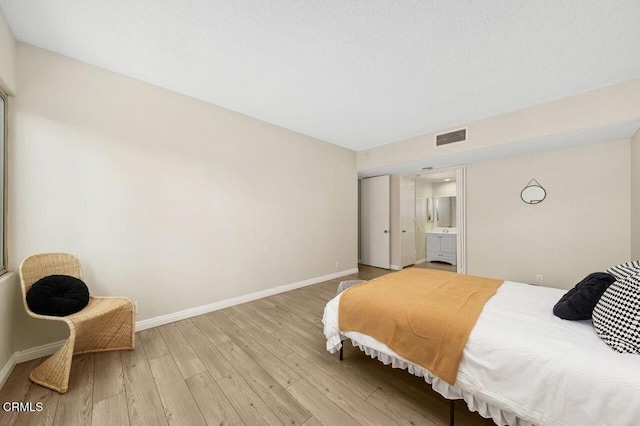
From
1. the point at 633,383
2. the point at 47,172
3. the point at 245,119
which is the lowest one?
the point at 633,383

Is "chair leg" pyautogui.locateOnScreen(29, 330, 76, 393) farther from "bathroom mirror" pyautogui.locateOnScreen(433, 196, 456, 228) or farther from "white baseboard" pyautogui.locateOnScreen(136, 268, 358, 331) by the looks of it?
"bathroom mirror" pyautogui.locateOnScreen(433, 196, 456, 228)

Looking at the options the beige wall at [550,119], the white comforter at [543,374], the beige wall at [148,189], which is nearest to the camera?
the white comforter at [543,374]

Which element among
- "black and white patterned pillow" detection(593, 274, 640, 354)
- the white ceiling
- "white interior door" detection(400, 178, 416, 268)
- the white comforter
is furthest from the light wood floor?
"white interior door" detection(400, 178, 416, 268)

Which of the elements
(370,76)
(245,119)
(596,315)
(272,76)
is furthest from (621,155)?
(245,119)

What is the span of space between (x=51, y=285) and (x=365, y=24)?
3.21 meters

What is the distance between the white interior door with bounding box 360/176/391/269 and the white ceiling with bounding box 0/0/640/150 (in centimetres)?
259

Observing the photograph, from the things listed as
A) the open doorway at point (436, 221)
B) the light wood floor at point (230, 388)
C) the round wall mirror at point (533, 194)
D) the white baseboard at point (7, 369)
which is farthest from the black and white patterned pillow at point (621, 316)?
the open doorway at point (436, 221)

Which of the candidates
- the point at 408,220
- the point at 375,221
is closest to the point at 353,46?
the point at 375,221

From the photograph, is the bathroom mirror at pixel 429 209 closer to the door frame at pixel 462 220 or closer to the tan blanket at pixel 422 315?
the door frame at pixel 462 220

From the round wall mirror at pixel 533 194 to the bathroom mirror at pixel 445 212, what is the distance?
8.93 feet

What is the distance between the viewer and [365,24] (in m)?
1.69

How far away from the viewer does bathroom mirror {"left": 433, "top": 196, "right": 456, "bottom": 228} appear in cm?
631

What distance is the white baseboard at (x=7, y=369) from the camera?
1650 millimetres

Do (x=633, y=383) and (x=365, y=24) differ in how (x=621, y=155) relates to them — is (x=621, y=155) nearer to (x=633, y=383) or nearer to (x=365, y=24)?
(x=633, y=383)
